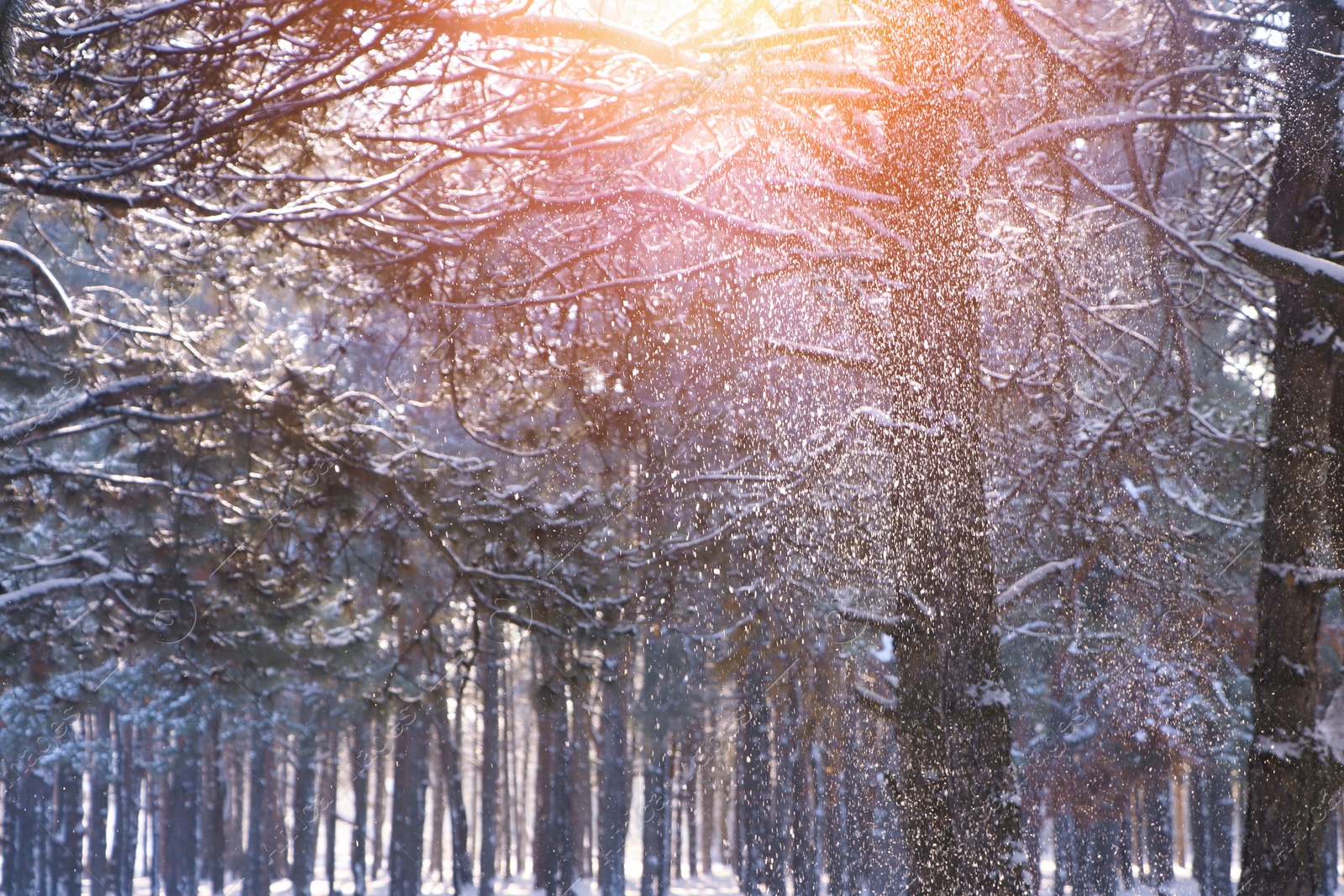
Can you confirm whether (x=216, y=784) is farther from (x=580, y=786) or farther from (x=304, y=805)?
(x=580, y=786)

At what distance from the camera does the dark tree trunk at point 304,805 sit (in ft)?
73.4

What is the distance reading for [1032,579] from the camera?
18.9 feet

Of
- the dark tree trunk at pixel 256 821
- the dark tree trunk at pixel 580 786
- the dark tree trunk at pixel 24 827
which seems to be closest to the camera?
the dark tree trunk at pixel 580 786

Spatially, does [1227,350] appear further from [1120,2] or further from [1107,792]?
[1107,792]

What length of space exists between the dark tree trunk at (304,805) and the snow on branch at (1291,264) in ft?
66.2

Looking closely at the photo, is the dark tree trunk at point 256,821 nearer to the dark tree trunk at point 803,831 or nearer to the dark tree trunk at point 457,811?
the dark tree trunk at point 457,811

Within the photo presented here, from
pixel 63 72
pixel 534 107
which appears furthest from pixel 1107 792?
pixel 63 72

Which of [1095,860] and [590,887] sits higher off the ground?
[1095,860]

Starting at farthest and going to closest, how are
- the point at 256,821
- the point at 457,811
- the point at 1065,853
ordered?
the point at 256,821 < the point at 457,811 < the point at 1065,853

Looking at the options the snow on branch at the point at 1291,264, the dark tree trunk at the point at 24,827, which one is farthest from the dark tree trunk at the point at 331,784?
the snow on branch at the point at 1291,264

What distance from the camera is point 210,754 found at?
2450cm

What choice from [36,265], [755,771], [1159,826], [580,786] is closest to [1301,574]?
[36,265]

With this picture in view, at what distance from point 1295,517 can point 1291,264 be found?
5.20 feet

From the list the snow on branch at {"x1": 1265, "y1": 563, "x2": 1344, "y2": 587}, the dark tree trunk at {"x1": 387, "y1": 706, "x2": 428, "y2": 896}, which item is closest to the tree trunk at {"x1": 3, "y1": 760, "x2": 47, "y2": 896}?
the dark tree trunk at {"x1": 387, "y1": 706, "x2": 428, "y2": 896}
